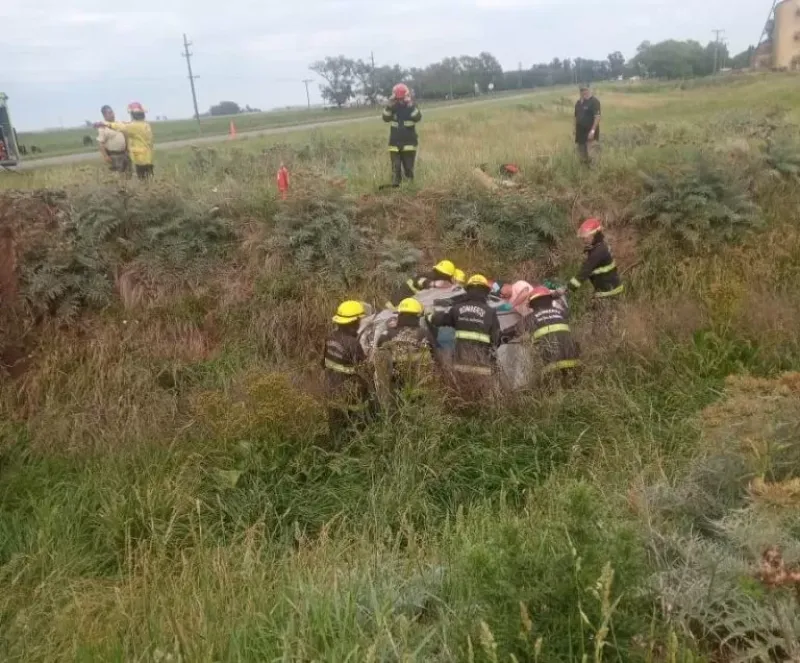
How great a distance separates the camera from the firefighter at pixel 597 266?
7.64 meters

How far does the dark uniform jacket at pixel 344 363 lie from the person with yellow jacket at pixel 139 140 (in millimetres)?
5963

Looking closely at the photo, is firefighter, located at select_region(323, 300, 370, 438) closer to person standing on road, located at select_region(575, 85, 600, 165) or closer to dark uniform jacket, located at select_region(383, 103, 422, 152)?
dark uniform jacket, located at select_region(383, 103, 422, 152)

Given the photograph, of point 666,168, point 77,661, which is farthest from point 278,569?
point 666,168

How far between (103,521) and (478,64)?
58599mm

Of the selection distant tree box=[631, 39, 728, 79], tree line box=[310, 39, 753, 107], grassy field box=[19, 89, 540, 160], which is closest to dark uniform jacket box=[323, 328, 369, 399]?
grassy field box=[19, 89, 540, 160]

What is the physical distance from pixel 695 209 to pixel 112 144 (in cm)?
915

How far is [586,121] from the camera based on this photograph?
1152 cm

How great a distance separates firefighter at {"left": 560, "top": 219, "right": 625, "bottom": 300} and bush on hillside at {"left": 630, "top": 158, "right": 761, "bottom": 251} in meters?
1.65

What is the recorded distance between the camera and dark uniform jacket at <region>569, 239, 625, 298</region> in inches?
302

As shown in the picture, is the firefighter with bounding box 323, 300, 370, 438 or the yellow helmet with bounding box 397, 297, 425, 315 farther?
the yellow helmet with bounding box 397, 297, 425, 315

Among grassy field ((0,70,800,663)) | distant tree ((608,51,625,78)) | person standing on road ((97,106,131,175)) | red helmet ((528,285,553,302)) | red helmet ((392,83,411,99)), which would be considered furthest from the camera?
distant tree ((608,51,625,78))

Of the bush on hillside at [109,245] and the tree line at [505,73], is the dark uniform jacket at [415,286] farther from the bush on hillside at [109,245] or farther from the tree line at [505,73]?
the tree line at [505,73]

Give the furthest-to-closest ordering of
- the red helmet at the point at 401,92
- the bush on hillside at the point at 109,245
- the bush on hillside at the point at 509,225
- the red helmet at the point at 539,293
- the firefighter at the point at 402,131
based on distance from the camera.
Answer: the red helmet at the point at 401,92 < the firefighter at the point at 402,131 < the bush on hillside at the point at 509,225 < the bush on hillside at the point at 109,245 < the red helmet at the point at 539,293

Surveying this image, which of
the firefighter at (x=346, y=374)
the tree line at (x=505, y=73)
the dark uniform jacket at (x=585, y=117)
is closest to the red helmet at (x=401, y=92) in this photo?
the dark uniform jacket at (x=585, y=117)
